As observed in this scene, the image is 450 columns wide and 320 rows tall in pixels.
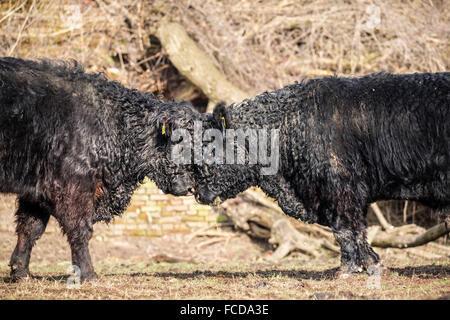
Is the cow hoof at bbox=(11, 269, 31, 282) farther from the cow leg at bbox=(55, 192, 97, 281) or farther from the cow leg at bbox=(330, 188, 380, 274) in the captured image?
the cow leg at bbox=(330, 188, 380, 274)

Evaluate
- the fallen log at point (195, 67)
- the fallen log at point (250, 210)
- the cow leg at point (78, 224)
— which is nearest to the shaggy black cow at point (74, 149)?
the cow leg at point (78, 224)

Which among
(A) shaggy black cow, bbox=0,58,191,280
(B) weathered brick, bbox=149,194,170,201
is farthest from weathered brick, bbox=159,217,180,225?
(A) shaggy black cow, bbox=0,58,191,280

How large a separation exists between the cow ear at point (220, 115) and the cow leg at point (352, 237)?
5.03 feet

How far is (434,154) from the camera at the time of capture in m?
5.49

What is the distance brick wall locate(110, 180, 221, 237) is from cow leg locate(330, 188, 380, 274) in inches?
211

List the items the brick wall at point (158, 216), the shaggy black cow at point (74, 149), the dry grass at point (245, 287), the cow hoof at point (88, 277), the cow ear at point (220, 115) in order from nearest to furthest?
the dry grass at point (245, 287) → the shaggy black cow at point (74, 149) → the cow hoof at point (88, 277) → the cow ear at point (220, 115) → the brick wall at point (158, 216)

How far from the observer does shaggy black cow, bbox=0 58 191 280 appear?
17.3ft

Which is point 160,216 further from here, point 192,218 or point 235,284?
point 235,284

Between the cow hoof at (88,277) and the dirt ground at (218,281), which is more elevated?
the cow hoof at (88,277)

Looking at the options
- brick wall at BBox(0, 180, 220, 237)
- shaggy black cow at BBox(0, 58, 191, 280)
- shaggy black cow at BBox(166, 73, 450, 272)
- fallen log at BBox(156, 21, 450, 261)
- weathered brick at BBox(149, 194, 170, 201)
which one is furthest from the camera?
weathered brick at BBox(149, 194, 170, 201)

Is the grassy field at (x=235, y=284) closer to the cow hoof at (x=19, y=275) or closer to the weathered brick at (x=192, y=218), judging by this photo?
the cow hoof at (x=19, y=275)

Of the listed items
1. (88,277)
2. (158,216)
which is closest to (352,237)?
(88,277)

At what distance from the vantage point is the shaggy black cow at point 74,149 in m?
5.27

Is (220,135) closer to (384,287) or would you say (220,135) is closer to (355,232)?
(355,232)
